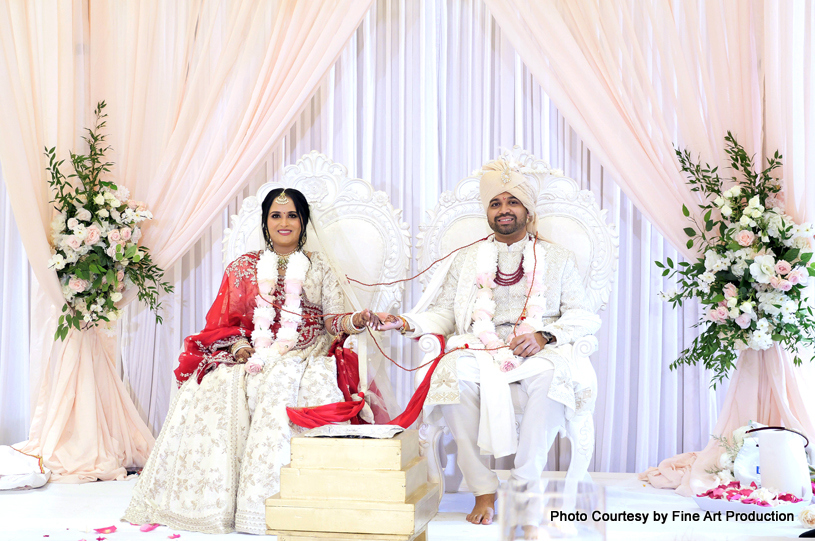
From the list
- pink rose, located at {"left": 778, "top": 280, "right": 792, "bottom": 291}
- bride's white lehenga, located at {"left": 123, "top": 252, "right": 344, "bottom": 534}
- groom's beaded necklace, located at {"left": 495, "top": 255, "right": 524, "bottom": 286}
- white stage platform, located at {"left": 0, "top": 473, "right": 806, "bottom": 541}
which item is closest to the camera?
white stage platform, located at {"left": 0, "top": 473, "right": 806, "bottom": 541}

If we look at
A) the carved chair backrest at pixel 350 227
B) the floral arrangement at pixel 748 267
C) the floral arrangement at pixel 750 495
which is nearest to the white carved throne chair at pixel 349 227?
the carved chair backrest at pixel 350 227

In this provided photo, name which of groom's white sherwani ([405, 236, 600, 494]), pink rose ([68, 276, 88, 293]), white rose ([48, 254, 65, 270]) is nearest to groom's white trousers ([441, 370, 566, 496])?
groom's white sherwani ([405, 236, 600, 494])

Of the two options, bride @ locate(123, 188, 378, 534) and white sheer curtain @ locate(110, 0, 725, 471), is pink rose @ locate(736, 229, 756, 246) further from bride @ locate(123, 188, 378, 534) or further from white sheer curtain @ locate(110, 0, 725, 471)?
bride @ locate(123, 188, 378, 534)

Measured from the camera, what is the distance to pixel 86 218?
3.99 metres

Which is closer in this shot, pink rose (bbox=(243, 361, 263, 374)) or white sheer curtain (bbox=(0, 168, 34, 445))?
pink rose (bbox=(243, 361, 263, 374))

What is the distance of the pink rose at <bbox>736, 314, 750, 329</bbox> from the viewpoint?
11.0 feet

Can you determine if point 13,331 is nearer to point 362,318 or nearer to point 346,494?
point 362,318

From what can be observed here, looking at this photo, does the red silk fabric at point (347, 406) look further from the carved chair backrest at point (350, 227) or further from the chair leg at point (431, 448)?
the carved chair backrest at point (350, 227)

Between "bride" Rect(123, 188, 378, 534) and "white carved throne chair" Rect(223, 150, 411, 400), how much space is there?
9.1 inches

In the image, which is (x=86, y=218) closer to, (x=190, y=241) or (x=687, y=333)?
(x=190, y=241)

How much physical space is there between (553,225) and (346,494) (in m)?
2.37

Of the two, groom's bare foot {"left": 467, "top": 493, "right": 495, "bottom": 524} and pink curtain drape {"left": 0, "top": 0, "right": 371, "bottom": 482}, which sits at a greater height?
pink curtain drape {"left": 0, "top": 0, "right": 371, "bottom": 482}

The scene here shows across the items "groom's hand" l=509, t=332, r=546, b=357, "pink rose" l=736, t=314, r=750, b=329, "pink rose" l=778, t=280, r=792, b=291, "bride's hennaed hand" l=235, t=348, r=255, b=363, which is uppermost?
"pink rose" l=778, t=280, r=792, b=291

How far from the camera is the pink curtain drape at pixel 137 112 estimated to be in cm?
399
